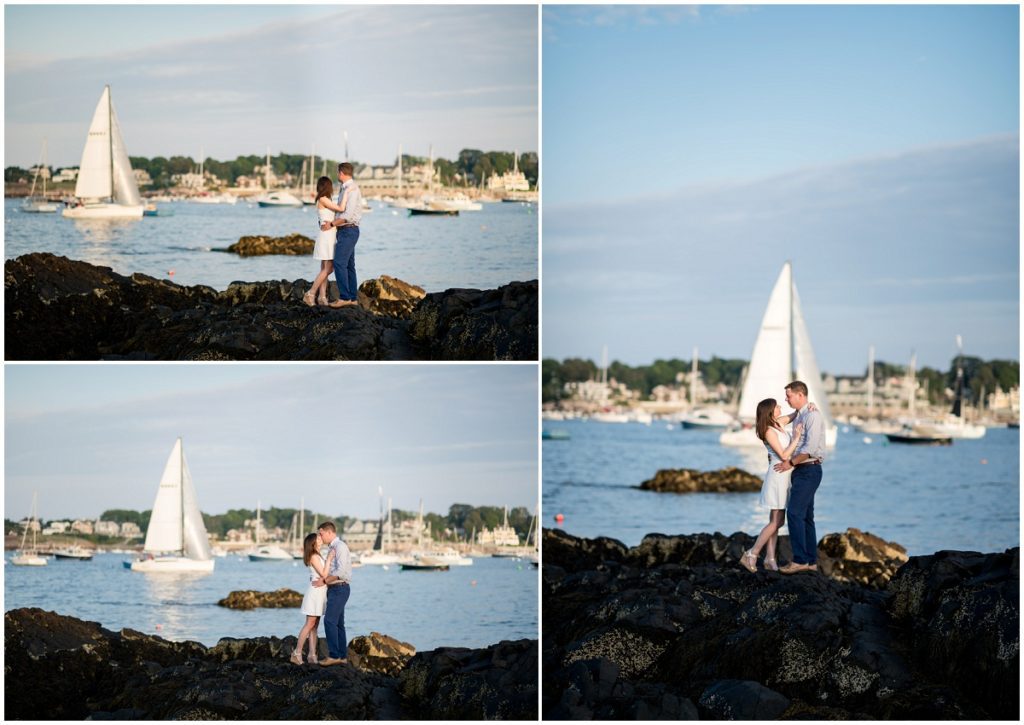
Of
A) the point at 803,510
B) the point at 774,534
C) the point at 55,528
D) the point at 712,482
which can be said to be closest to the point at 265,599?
the point at 55,528

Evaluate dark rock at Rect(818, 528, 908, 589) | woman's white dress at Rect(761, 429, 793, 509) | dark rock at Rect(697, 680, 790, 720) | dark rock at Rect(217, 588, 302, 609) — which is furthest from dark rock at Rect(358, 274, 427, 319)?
dark rock at Rect(818, 528, 908, 589)

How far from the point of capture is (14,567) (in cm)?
863

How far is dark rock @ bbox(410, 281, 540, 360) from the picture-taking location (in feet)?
27.7

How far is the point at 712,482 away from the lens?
27234 mm

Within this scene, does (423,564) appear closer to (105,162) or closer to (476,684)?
(476,684)

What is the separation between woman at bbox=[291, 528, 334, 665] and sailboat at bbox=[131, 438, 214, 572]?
2.15 ft

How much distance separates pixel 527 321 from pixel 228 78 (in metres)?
2.35

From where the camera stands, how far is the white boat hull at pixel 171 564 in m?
9.06

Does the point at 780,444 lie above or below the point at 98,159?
below

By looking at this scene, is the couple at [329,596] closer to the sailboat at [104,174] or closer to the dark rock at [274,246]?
the dark rock at [274,246]

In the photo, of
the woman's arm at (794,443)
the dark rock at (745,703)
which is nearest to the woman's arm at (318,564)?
the dark rock at (745,703)

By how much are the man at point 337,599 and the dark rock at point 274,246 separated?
1.74 metres

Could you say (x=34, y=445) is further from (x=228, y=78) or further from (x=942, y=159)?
(x=942, y=159)

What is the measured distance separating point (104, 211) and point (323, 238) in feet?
4.09
